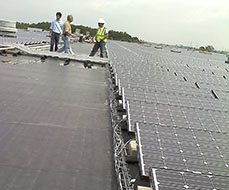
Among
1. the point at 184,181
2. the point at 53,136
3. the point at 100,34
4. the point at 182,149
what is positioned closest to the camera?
the point at 184,181

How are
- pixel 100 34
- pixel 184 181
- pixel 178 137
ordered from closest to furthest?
pixel 184 181
pixel 178 137
pixel 100 34

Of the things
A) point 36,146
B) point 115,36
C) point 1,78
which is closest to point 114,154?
point 36,146

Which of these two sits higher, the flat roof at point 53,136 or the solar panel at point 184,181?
the solar panel at point 184,181

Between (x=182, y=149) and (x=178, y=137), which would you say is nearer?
(x=182, y=149)

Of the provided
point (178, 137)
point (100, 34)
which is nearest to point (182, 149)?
point (178, 137)

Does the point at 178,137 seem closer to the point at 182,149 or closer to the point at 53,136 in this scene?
the point at 182,149

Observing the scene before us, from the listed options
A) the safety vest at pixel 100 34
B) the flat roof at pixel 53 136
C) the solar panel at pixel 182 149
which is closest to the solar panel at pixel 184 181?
the solar panel at pixel 182 149

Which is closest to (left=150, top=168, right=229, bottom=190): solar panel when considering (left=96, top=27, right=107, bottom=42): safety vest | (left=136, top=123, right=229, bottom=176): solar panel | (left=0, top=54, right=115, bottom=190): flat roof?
(left=136, top=123, right=229, bottom=176): solar panel

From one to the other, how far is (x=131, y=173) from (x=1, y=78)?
701 cm

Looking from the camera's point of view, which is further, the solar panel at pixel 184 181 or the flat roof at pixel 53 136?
the flat roof at pixel 53 136

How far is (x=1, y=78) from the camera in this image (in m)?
9.76

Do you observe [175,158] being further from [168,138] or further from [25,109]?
[25,109]

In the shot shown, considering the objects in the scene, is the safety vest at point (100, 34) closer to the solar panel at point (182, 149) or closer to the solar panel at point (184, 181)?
the solar panel at point (182, 149)

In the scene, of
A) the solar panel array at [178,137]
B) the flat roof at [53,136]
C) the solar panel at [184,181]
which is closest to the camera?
the solar panel at [184,181]
